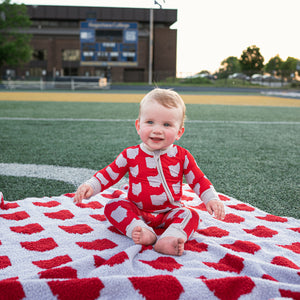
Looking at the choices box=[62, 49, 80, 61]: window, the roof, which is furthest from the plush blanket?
the roof

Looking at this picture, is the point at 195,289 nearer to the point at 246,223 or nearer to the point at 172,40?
the point at 246,223

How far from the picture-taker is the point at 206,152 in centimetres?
394

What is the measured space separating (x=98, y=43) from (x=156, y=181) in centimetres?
4697

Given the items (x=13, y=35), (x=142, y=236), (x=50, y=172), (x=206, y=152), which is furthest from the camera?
(x=13, y=35)

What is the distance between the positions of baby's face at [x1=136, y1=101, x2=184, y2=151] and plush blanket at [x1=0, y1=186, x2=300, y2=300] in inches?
20.3

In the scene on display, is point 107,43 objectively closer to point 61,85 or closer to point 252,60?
point 252,60

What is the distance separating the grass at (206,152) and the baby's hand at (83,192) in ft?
2.59

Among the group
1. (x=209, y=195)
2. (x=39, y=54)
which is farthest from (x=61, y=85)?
(x=209, y=195)

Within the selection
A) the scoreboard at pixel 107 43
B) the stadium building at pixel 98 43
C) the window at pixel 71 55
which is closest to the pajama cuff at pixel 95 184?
the stadium building at pixel 98 43

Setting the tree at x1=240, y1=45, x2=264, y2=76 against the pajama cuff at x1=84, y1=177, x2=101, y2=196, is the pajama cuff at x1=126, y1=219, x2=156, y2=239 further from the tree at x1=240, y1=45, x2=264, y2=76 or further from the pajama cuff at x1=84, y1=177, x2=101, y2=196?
the tree at x1=240, y1=45, x2=264, y2=76

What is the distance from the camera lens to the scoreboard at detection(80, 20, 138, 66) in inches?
1809

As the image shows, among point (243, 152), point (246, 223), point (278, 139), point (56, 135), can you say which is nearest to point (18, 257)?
point (246, 223)

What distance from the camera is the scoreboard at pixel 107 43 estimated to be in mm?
45938

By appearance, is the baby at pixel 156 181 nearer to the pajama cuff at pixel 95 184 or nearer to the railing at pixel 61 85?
the pajama cuff at pixel 95 184
